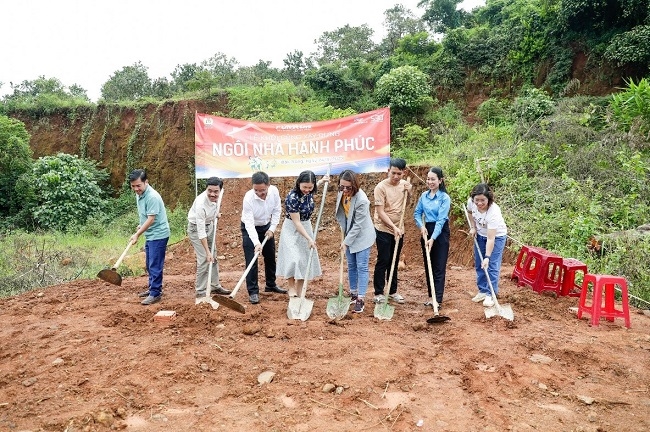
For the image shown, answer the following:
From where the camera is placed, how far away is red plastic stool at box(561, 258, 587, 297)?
17.4 ft

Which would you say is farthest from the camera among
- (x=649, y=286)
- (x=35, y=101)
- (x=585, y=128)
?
(x=35, y=101)

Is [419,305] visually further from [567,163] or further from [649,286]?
[567,163]

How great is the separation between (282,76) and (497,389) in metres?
21.7

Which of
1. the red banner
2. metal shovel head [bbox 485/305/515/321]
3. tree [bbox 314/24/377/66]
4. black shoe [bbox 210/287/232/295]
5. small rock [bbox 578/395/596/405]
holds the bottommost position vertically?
small rock [bbox 578/395/596/405]

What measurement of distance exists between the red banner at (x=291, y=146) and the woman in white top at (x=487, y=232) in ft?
7.09

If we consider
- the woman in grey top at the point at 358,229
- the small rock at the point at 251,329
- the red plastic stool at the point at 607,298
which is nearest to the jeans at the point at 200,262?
the small rock at the point at 251,329

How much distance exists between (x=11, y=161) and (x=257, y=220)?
44.5 feet

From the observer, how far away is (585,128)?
9.02 meters

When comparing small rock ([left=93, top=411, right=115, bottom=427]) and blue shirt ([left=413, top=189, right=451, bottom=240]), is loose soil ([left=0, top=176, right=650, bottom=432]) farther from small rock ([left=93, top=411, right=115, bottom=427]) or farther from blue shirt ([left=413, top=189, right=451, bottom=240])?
blue shirt ([left=413, top=189, right=451, bottom=240])

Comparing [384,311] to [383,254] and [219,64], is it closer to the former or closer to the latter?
[383,254]

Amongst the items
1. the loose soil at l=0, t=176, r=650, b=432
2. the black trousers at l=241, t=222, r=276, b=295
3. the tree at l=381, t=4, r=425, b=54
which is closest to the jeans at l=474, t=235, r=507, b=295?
the loose soil at l=0, t=176, r=650, b=432

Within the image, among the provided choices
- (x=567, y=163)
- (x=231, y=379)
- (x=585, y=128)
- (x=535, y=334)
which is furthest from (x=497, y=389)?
(x=585, y=128)

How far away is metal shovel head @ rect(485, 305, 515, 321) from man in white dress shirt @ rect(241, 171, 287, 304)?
2450 mm

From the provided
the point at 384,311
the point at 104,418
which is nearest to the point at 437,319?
the point at 384,311
